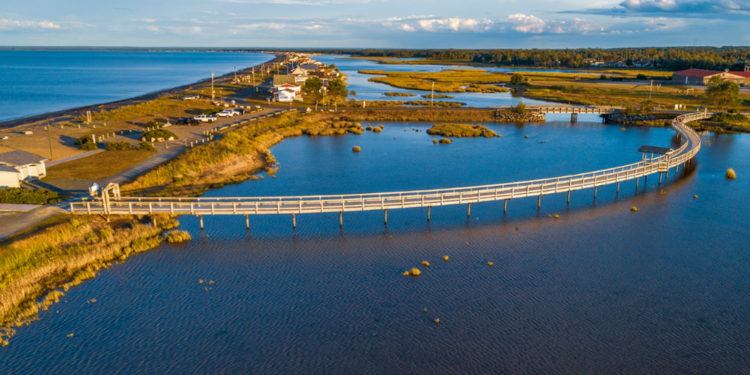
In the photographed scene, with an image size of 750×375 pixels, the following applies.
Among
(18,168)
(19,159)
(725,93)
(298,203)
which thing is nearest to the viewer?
(298,203)

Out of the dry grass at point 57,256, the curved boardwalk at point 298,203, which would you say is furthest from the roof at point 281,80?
the dry grass at point 57,256

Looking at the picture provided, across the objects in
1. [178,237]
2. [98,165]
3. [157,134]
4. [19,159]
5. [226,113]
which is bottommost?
[178,237]

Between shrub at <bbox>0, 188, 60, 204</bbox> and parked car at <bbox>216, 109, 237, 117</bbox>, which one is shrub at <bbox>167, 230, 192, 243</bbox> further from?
parked car at <bbox>216, 109, 237, 117</bbox>

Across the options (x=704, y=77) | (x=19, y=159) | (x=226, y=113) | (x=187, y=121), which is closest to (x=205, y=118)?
(x=187, y=121)

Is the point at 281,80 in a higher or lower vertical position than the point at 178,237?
higher

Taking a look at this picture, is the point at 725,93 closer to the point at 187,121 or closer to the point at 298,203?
the point at 298,203

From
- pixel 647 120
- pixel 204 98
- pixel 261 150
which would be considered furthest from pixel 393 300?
pixel 204 98

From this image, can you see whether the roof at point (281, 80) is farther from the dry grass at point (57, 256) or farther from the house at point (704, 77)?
the house at point (704, 77)
